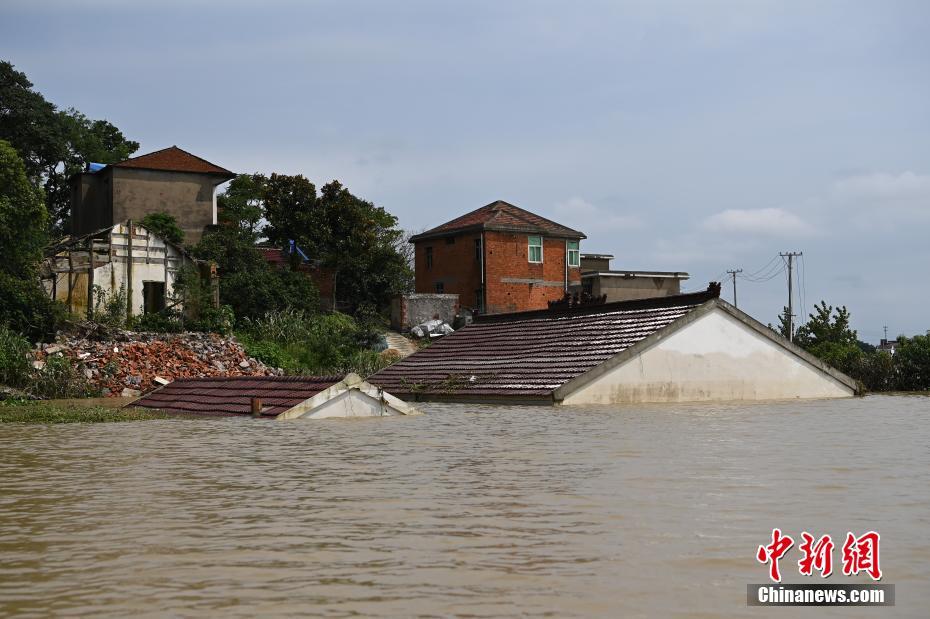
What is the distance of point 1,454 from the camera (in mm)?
12750

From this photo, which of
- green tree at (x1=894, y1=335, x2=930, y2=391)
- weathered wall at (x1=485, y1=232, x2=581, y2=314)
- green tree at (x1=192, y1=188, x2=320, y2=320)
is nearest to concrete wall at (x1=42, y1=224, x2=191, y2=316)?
green tree at (x1=192, y1=188, x2=320, y2=320)

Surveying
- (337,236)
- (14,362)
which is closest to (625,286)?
(337,236)

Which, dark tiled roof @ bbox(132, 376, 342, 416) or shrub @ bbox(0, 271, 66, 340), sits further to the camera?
shrub @ bbox(0, 271, 66, 340)

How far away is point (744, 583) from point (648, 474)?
14.7ft

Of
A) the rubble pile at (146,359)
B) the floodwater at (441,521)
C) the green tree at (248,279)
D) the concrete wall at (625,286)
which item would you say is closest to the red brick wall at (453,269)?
the concrete wall at (625,286)

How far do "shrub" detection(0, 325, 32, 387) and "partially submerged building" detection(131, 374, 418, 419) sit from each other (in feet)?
30.2

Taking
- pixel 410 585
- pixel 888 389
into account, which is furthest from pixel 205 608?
pixel 888 389

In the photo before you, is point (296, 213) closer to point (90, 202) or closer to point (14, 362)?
point (90, 202)

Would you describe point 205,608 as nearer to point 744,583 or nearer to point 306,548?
point 306,548

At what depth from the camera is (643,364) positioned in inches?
922

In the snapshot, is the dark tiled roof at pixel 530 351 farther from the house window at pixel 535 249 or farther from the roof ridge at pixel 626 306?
the house window at pixel 535 249

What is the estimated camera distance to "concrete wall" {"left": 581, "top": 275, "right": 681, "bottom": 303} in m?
56.1

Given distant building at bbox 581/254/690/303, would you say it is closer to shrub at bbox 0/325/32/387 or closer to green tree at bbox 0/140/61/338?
green tree at bbox 0/140/61/338

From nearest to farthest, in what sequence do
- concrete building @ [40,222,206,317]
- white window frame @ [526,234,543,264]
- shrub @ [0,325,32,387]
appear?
1. shrub @ [0,325,32,387]
2. concrete building @ [40,222,206,317]
3. white window frame @ [526,234,543,264]
